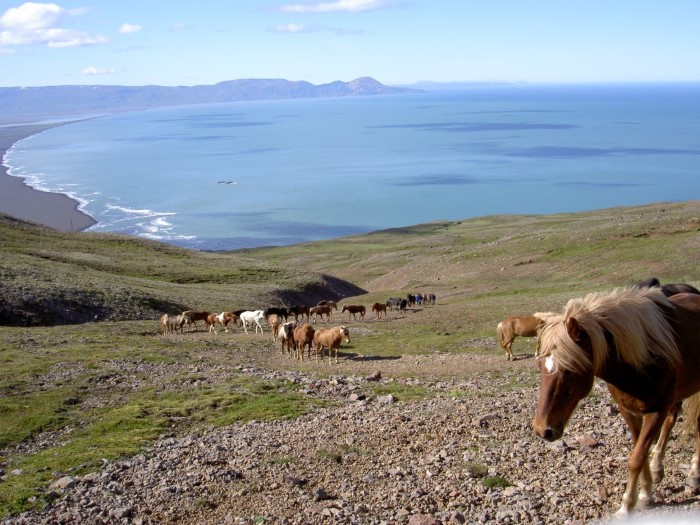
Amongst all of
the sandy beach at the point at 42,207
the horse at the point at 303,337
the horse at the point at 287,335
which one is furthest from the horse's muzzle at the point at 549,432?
the sandy beach at the point at 42,207

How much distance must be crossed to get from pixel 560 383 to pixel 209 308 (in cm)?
3959

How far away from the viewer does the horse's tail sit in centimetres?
825

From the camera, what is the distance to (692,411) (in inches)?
328

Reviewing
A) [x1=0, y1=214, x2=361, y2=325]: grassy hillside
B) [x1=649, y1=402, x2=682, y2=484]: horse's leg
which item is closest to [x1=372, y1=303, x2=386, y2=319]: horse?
[x1=0, y1=214, x2=361, y2=325]: grassy hillside

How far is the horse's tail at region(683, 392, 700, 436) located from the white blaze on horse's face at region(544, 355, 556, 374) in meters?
2.74

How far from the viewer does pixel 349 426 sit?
41.1 feet

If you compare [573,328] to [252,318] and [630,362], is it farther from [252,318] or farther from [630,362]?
[252,318]

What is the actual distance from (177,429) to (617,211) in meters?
98.1

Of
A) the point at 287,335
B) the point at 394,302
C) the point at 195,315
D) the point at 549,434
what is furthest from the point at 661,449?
the point at 394,302

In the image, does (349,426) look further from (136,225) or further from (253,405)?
(136,225)

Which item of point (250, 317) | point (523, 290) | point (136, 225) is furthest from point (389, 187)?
point (250, 317)

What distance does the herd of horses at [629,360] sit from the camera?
6.48m

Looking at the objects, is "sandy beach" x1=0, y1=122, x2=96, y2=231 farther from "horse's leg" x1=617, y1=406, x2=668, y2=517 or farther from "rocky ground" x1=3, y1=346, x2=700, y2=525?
"horse's leg" x1=617, y1=406, x2=668, y2=517

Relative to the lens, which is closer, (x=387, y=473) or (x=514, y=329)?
(x=387, y=473)
